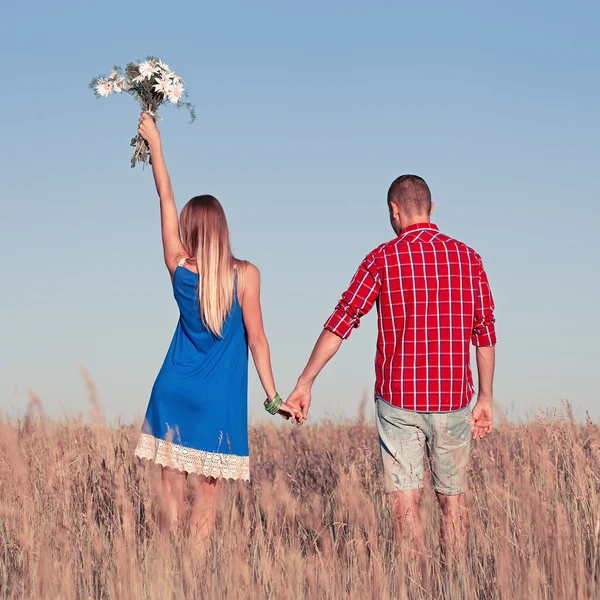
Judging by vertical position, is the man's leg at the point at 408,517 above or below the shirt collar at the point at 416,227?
below

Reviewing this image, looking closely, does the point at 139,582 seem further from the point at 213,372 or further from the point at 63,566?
the point at 213,372

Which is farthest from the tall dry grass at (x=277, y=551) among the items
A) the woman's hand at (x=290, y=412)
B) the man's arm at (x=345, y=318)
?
the man's arm at (x=345, y=318)

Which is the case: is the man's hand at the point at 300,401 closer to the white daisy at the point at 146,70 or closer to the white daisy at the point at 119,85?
the white daisy at the point at 146,70

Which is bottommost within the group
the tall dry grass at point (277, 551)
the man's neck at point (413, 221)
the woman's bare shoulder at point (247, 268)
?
the tall dry grass at point (277, 551)

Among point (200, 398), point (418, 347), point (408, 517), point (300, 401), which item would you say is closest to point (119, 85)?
point (200, 398)

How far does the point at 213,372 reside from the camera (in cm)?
523

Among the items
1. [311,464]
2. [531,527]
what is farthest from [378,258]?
[311,464]

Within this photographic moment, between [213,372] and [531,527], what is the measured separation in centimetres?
209

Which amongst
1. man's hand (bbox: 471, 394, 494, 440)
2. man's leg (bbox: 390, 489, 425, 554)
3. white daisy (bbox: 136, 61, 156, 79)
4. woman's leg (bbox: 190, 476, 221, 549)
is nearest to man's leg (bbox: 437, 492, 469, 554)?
man's leg (bbox: 390, 489, 425, 554)

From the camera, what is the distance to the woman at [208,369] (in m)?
5.16

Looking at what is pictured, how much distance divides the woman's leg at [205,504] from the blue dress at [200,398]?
148 millimetres

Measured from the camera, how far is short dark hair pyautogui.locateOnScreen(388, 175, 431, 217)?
496 cm

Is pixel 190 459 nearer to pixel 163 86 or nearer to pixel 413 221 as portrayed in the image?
pixel 413 221

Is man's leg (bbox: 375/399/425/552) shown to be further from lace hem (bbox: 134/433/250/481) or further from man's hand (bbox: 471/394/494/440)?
lace hem (bbox: 134/433/250/481)
